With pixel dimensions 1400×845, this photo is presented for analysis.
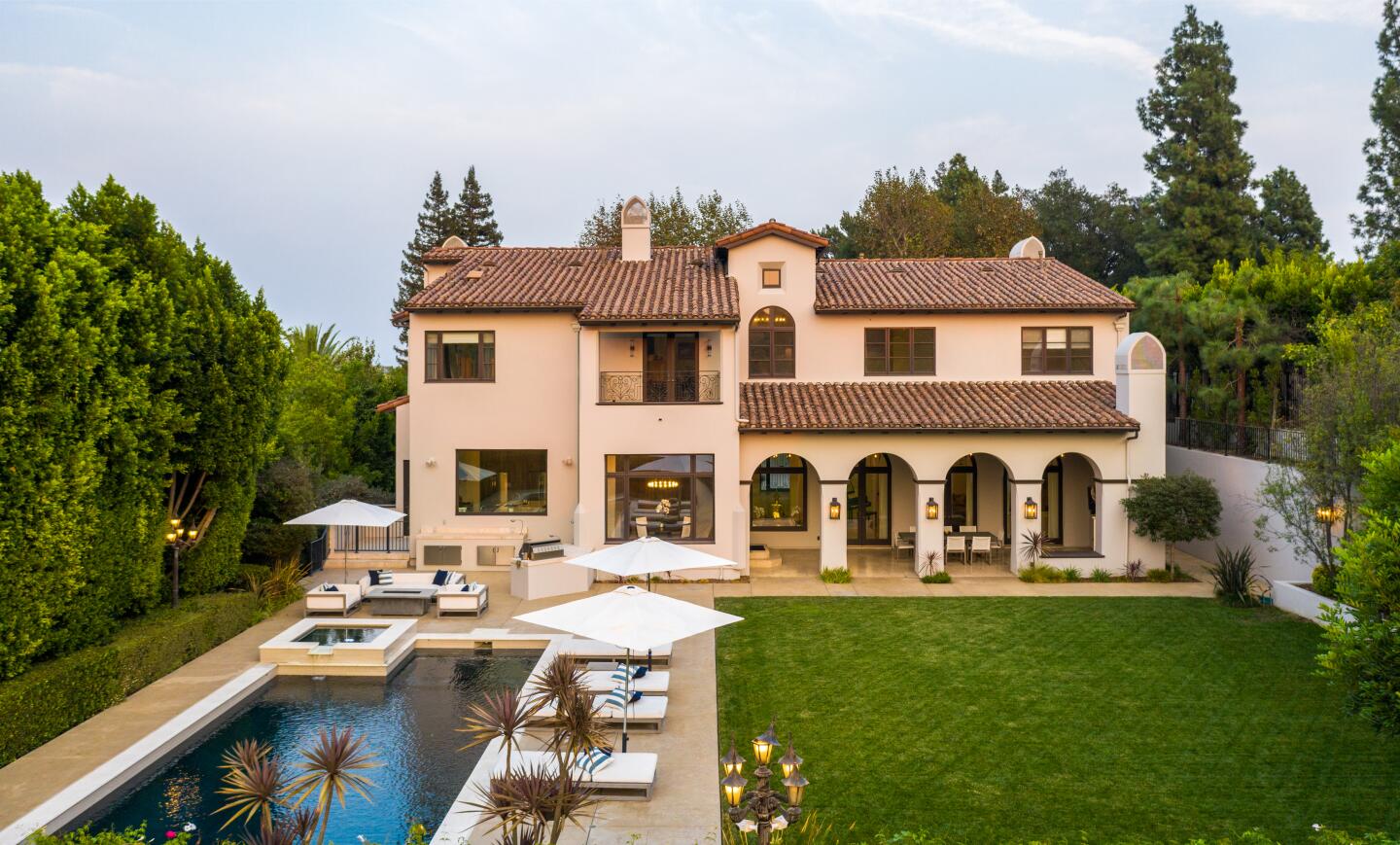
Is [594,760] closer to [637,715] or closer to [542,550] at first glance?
[637,715]

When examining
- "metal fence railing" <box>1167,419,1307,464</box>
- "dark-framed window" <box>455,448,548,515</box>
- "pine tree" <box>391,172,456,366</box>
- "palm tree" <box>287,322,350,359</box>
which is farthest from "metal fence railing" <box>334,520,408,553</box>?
"pine tree" <box>391,172,456,366</box>

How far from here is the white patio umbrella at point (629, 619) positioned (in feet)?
34.4

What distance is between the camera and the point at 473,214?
60.0 m

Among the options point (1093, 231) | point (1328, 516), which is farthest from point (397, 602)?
point (1093, 231)

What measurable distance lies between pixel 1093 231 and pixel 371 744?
180 ft

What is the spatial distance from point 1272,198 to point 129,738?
48681 mm

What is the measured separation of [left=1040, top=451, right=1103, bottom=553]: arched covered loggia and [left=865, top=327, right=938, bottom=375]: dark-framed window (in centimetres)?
496

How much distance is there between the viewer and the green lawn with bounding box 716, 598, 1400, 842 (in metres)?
9.58

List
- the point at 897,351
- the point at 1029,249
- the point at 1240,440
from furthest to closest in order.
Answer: the point at 1029,249, the point at 897,351, the point at 1240,440

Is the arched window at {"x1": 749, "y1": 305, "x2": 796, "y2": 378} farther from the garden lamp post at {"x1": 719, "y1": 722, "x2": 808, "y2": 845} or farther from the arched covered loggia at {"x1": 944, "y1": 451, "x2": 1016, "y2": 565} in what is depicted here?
the garden lamp post at {"x1": 719, "y1": 722, "x2": 808, "y2": 845}

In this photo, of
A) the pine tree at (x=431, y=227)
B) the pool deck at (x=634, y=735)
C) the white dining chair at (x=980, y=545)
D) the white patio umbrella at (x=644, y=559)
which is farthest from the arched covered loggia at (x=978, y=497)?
the pine tree at (x=431, y=227)

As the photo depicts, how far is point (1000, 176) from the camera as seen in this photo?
197 feet

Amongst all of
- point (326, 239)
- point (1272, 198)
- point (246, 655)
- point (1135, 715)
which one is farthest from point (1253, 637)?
point (326, 239)

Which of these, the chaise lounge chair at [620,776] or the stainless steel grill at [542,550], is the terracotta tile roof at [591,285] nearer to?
the stainless steel grill at [542,550]
